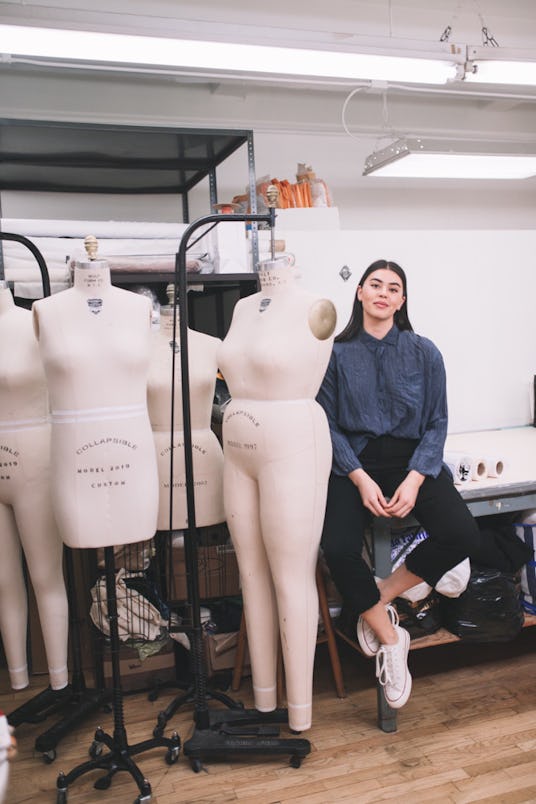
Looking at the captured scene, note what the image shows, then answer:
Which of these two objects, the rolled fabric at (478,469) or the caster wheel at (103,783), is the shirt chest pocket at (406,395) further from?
the caster wheel at (103,783)

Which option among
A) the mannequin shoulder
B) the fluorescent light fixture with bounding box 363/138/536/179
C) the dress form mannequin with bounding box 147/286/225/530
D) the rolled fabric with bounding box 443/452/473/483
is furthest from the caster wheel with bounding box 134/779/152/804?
the fluorescent light fixture with bounding box 363/138/536/179

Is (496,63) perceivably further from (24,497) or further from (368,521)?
(24,497)

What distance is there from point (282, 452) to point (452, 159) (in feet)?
6.67

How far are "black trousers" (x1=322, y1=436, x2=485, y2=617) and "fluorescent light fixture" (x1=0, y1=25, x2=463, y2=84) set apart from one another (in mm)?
1442

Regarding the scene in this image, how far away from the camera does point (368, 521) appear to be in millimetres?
2809

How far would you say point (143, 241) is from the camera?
11.1 feet

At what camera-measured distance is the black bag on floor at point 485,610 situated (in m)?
3.03

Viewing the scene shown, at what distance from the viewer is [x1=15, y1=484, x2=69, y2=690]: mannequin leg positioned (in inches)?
104

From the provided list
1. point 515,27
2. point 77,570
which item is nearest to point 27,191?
point 77,570

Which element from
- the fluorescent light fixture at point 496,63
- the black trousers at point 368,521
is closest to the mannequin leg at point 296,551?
the black trousers at point 368,521

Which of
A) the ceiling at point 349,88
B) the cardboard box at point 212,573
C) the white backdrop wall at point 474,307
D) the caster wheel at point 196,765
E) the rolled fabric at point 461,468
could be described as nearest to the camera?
the caster wheel at point 196,765

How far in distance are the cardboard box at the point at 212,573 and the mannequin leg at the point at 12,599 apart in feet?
2.15

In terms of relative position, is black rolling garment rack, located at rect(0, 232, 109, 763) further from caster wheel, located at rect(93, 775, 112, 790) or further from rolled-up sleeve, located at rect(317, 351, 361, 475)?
rolled-up sleeve, located at rect(317, 351, 361, 475)

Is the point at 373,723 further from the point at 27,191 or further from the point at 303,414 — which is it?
the point at 27,191
